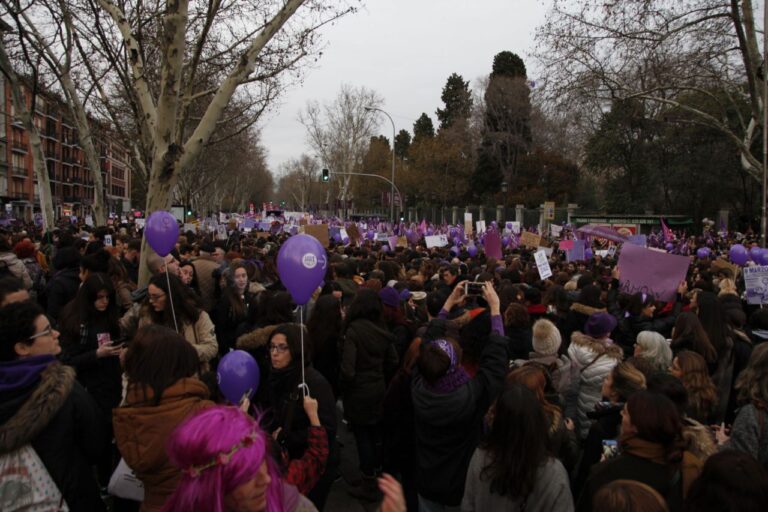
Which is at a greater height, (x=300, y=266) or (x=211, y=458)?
(x=300, y=266)

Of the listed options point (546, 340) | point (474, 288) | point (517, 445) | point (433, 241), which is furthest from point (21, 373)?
point (433, 241)

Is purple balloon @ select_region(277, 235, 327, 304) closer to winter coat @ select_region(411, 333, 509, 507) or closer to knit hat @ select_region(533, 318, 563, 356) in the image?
winter coat @ select_region(411, 333, 509, 507)

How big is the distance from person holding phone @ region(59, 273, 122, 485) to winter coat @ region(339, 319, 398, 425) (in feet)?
5.07

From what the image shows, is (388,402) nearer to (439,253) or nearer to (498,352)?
(498,352)

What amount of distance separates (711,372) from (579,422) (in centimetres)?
111

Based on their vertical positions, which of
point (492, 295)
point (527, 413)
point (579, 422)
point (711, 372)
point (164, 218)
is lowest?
point (579, 422)

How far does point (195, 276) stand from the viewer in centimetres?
594

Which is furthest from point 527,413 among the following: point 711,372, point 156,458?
point 711,372

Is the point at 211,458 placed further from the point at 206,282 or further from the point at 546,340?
the point at 206,282

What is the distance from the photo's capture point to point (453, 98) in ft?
197

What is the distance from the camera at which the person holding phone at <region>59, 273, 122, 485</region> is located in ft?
12.4

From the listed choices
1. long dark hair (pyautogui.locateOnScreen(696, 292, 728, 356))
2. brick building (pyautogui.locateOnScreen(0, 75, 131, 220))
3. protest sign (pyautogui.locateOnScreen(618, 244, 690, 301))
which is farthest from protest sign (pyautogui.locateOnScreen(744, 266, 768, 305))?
brick building (pyautogui.locateOnScreen(0, 75, 131, 220))

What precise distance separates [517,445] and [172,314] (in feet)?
8.88

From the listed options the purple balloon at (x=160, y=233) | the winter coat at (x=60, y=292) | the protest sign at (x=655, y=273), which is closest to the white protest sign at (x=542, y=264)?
the protest sign at (x=655, y=273)
